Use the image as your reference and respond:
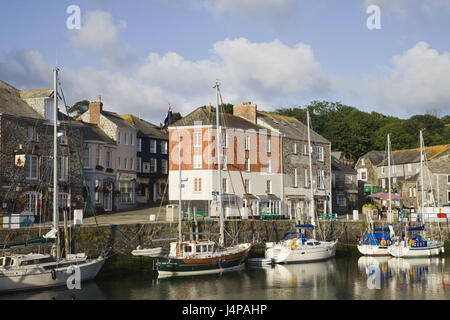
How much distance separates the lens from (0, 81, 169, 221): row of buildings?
42031mm

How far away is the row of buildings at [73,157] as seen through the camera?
42.0 meters

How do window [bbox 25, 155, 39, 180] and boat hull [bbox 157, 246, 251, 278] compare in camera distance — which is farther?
window [bbox 25, 155, 39, 180]

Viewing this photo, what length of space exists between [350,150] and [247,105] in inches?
1755

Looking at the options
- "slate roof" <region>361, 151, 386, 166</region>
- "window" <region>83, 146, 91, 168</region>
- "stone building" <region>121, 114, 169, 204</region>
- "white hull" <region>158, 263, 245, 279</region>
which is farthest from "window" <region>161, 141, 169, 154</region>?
"white hull" <region>158, 263, 245, 279</region>

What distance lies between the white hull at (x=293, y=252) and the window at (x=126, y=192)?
22313 mm

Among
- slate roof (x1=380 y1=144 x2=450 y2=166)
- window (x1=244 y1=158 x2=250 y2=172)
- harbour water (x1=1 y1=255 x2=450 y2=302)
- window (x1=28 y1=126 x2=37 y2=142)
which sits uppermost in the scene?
slate roof (x1=380 y1=144 x2=450 y2=166)

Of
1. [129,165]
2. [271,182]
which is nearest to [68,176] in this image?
[129,165]

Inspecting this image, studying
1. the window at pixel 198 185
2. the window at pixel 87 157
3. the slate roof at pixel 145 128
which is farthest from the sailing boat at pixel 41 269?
the slate roof at pixel 145 128

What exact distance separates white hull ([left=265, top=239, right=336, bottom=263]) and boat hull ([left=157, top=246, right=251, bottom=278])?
4791 mm

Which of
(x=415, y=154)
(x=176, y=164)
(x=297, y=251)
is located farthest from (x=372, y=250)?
(x=415, y=154)

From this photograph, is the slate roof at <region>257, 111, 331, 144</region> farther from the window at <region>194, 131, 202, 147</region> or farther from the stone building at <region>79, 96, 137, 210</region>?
the stone building at <region>79, 96, 137, 210</region>

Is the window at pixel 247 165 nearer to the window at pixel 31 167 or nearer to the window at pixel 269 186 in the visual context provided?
the window at pixel 269 186

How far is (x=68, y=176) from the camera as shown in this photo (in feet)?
156
